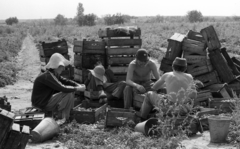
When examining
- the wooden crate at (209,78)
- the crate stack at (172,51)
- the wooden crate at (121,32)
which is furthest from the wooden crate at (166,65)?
the wooden crate at (121,32)

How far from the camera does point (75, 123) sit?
296 inches

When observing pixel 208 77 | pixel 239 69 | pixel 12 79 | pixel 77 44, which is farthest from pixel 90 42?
pixel 12 79

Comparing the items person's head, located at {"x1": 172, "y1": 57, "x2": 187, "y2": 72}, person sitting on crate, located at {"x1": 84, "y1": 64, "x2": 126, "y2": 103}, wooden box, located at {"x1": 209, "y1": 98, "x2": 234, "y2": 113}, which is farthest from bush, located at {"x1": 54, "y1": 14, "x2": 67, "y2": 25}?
person's head, located at {"x1": 172, "y1": 57, "x2": 187, "y2": 72}

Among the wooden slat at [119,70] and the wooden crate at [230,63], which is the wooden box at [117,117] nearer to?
the wooden slat at [119,70]

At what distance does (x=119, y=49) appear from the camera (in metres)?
10.1

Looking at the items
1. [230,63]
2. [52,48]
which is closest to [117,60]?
[52,48]

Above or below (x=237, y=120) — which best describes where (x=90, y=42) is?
above

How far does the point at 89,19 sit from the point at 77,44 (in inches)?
3272

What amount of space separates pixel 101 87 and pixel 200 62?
8.91 ft

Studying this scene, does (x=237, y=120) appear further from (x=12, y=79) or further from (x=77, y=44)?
(x=12, y=79)

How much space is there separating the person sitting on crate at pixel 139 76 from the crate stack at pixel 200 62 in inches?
60.0

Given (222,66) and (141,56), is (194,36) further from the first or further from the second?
(141,56)

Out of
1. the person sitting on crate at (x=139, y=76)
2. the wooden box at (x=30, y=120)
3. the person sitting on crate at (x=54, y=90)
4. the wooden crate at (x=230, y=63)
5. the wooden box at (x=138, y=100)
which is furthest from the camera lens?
the wooden crate at (x=230, y=63)

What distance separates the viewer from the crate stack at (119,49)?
1008 centimetres
